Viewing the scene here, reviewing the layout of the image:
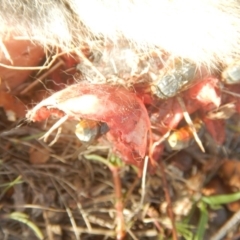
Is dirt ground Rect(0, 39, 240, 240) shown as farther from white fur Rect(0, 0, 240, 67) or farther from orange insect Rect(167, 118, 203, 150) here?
white fur Rect(0, 0, 240, 67)

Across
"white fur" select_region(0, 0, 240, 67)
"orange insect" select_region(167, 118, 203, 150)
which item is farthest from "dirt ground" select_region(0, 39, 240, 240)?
"white fur" select_region(0, 0, 240, 67)

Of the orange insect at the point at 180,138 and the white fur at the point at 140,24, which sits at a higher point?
the white fur at the point at 140,24

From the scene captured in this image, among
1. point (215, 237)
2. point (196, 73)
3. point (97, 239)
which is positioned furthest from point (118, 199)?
point (196, 73)

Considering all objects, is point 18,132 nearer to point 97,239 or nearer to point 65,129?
point 65,129

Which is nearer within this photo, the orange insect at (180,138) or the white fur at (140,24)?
the white fur at (140,24)

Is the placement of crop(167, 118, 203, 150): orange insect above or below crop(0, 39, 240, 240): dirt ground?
above

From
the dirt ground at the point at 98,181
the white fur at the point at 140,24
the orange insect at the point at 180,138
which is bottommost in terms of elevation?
the dirt ground at the point at 98,181

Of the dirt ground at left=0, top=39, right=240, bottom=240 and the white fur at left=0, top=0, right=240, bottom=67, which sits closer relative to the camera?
the white fur at left=0, top=0, right=240, bottom=67

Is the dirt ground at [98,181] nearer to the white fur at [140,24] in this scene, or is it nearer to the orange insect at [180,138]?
the orange insect at [180,138]

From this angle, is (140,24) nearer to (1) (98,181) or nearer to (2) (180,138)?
(2) (180,138)

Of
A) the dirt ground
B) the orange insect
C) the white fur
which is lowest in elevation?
the dirt ground

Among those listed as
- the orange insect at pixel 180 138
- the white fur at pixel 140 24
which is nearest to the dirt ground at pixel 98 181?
the orange insect at pixel 180 138
